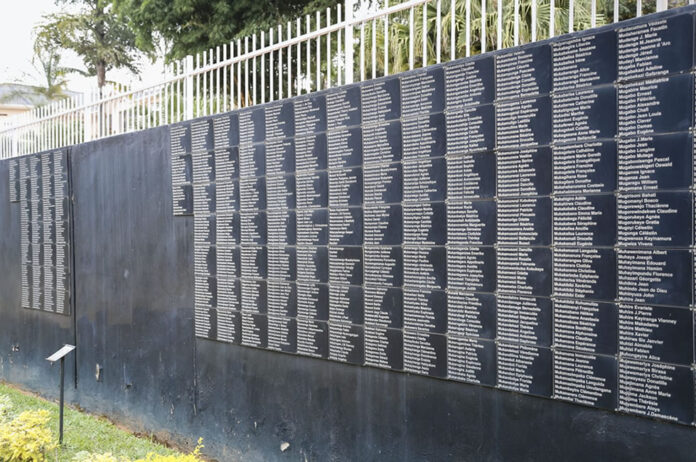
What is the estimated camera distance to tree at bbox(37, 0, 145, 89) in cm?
2688

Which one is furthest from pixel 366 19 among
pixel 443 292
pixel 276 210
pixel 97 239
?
pixel 97 239

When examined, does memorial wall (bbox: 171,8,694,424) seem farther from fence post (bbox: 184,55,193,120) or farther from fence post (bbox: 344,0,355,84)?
fence post (bbox: 184,55,193,120)

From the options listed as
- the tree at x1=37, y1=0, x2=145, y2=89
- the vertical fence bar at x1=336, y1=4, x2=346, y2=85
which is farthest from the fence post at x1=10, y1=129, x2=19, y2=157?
the tree at x1=37, y1=0, x2=145, y2=89

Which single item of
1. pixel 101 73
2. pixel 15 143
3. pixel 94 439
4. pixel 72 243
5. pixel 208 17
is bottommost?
pixel 94 439

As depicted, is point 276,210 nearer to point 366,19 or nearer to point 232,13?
point 366,19

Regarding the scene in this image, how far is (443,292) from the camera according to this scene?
400cm

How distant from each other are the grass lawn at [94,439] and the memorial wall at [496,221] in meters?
1.68

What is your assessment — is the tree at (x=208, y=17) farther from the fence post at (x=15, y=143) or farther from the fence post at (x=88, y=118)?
the fence post at (x=88, y=118)

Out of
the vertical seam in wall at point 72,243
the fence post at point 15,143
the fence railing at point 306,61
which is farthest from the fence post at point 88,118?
A: the fence post at point 15,143

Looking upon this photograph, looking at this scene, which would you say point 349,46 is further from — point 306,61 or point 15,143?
point 15,143

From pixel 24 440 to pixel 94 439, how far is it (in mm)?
2010

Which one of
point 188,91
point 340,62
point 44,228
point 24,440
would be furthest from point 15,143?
point 340,62

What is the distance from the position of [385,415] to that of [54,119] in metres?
6.38

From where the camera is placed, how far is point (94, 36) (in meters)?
27.3
